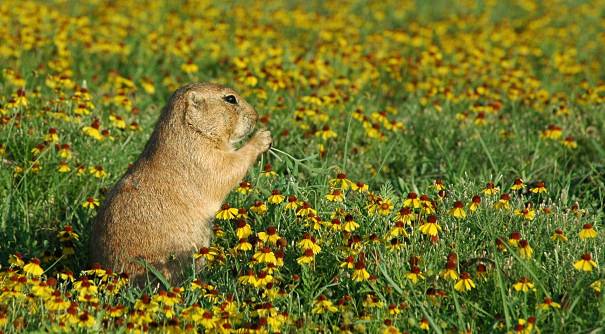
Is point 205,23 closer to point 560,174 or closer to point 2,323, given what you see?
point 560,174

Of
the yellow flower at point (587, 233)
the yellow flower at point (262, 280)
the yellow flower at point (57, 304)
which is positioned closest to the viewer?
the yellow flower at point (57, 304)

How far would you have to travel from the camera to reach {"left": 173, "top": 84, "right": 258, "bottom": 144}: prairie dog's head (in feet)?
19.0

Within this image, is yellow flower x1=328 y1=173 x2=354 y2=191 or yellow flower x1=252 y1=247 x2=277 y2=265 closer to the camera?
yellow flower x1=252 y1=247 x2=277 y2=265

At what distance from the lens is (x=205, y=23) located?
1134 cm

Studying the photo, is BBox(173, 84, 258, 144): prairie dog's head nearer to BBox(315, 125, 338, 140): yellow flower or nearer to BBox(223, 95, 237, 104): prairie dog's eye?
BBox(223, 95, 237, 104): prairie dog's eye

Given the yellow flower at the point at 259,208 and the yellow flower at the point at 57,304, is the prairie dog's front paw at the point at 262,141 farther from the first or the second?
the yellow flower at the point at 57,304

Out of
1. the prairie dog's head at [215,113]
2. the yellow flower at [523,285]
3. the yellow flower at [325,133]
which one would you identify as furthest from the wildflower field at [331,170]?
the prairie dog's head at [215,113]

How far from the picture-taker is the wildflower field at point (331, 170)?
455 cm

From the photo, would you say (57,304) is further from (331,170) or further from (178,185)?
(331,170)

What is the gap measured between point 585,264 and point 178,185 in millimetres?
2488

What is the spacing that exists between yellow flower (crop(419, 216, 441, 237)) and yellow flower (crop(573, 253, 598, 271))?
77 centimetres

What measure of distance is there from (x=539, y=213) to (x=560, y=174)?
167cm

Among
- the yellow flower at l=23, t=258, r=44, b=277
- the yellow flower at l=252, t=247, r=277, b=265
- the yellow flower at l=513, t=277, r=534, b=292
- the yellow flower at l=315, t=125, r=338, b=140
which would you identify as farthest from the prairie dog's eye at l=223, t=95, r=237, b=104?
the yellow flower at l=513, t=277, r=534, b=292

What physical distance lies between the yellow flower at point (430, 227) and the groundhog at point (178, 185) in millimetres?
1385
